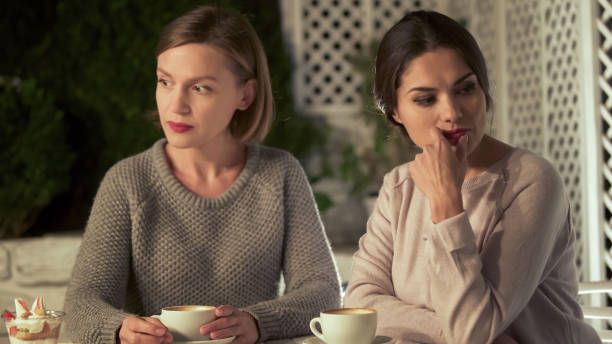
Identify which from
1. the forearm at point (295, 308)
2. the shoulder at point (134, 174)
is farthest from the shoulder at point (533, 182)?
the shoulder at point (134, 174)

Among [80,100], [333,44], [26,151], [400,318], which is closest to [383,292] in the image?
[400,318]

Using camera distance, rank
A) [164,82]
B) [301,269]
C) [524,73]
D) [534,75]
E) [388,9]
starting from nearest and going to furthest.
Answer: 1. [164,82]
2. [301,269]
3. [534,75]
4. [524,73]
5. [388,9]

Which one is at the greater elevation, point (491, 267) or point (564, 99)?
point (491, 267)

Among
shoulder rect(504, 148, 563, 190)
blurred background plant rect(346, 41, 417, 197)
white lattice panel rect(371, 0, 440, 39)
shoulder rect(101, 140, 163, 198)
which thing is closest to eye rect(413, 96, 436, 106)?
shoulder rect(504, 148, 563, 190)

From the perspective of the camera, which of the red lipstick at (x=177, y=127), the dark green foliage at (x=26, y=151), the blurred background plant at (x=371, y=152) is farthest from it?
the blurred background plant at (x=371, y=152)

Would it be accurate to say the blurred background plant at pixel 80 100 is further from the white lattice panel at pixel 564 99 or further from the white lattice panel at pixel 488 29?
the white lattice panel at pixel 564 99

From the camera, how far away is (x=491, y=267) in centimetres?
146

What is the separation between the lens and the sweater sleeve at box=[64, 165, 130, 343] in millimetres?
1737

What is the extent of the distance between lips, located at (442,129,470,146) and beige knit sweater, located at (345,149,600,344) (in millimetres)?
114

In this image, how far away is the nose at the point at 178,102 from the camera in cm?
182

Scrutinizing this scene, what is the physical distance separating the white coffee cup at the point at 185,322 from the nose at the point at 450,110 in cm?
61

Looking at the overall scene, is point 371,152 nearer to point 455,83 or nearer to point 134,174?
point 134,174

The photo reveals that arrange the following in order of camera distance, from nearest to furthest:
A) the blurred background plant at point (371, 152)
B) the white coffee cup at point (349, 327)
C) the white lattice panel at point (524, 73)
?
the white coffee cup at point (349, 327)
the white lattice panel at point (524, 73)
the blurred background plant at point (371, 152)

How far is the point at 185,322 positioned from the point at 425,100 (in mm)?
662
